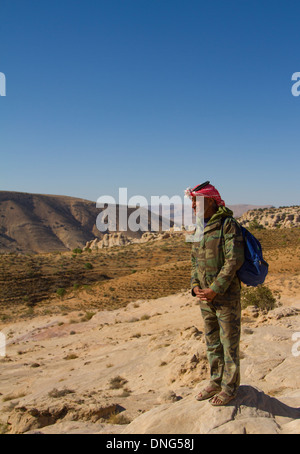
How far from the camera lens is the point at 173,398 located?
5.16m

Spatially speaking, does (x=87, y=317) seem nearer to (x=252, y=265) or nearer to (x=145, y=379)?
(x=145, y=379)

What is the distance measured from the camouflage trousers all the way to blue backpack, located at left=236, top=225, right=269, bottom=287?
290 millimetres

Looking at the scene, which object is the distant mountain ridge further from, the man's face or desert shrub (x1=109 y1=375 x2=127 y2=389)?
the man's face

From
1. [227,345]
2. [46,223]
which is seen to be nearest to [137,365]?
[227,345]

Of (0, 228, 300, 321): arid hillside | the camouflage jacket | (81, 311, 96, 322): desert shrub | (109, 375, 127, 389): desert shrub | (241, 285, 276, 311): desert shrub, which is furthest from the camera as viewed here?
(0, 228, 300, 321): arid hillside

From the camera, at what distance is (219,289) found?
3.44 metres

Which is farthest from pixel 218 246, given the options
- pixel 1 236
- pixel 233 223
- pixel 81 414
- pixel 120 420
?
pixel 1 236

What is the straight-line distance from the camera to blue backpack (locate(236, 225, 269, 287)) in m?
3.47

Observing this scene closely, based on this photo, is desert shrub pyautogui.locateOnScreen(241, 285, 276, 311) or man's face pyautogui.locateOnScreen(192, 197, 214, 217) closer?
man's face pyautogui.locateOnScreen(192, 197, 214, 217)

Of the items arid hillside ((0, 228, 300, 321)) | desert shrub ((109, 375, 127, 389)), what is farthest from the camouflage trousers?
arid hillside ((0, 228, 300, 321))

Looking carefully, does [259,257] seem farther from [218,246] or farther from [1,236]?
[1,236]

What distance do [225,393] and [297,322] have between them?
6.28 m

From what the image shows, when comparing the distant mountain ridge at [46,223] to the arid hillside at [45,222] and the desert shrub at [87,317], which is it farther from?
the desert shrub at [87,317]

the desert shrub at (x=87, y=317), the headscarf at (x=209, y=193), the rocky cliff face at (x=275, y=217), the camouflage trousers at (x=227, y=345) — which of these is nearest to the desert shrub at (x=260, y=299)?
the desert shrub at (x=87, y=317)
